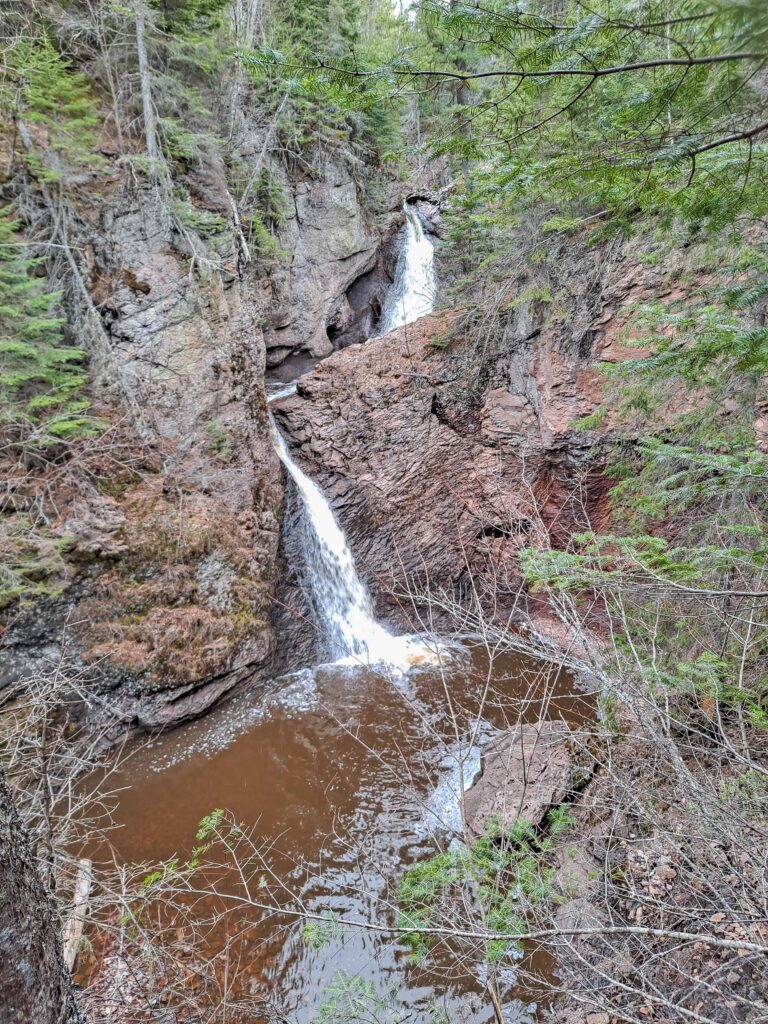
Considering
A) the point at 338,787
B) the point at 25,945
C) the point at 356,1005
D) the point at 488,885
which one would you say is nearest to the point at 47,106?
the point at 25,945

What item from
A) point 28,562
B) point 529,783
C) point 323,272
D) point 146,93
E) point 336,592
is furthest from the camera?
point 323,272

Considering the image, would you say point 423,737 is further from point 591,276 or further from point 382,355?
point 591,276

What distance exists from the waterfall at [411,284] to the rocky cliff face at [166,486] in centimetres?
470

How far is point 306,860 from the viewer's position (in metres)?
4.45

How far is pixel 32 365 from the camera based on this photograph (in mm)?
5766

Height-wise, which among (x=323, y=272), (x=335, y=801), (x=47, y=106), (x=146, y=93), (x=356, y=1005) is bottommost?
(x=335, y=801)

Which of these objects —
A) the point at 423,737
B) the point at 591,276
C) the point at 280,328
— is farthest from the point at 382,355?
the point at 423,737

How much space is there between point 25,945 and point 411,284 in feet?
43.2

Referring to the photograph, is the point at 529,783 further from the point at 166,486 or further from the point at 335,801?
the point at 166,486

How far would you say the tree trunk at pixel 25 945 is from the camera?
39.5 inches

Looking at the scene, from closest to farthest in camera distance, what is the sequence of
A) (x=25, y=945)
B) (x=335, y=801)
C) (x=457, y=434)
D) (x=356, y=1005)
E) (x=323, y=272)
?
1. (x=25, y=945)
2. (x=356, y=1005)
3. (x=335, y=801)
4. (x=457, y=434)
5. (x=323, y=272)

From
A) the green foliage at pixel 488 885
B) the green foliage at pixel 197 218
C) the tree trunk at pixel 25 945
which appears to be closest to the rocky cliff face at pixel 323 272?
the green foliage at pixel 197 218

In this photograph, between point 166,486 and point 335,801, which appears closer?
point 335,801

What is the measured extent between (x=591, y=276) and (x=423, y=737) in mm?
7197
